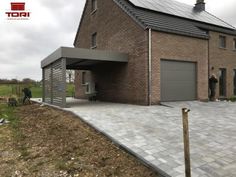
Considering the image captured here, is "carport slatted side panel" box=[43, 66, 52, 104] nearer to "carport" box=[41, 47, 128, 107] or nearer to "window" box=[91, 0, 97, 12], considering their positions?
"carport" box=[41, 47, 128, 107]

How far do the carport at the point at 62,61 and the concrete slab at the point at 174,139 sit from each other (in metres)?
3.41

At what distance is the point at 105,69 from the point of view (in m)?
13.6

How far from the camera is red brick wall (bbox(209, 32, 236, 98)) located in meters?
13.7

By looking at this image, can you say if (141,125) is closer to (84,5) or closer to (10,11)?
(10,11)

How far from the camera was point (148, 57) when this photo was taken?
9.95 meters

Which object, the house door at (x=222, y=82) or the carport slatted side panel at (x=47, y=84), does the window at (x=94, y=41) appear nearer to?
the carport slatted side panel at (x=47, y=84)

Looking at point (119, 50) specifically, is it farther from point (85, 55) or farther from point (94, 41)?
point (94, 41)

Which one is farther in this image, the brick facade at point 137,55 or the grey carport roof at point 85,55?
the brick facade at point 137,55

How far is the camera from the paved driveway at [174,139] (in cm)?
354

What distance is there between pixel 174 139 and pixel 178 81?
667cm

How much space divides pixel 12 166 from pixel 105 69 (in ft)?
32.3

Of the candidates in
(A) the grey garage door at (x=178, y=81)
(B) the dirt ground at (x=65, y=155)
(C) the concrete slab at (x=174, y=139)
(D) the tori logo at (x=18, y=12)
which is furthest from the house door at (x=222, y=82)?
(D) the tori logo at (x=18, y=12)

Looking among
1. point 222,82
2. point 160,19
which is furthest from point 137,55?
point 222,82

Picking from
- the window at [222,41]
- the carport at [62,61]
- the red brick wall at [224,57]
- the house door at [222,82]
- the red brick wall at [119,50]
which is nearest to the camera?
Answer: the carport at [62,61]
